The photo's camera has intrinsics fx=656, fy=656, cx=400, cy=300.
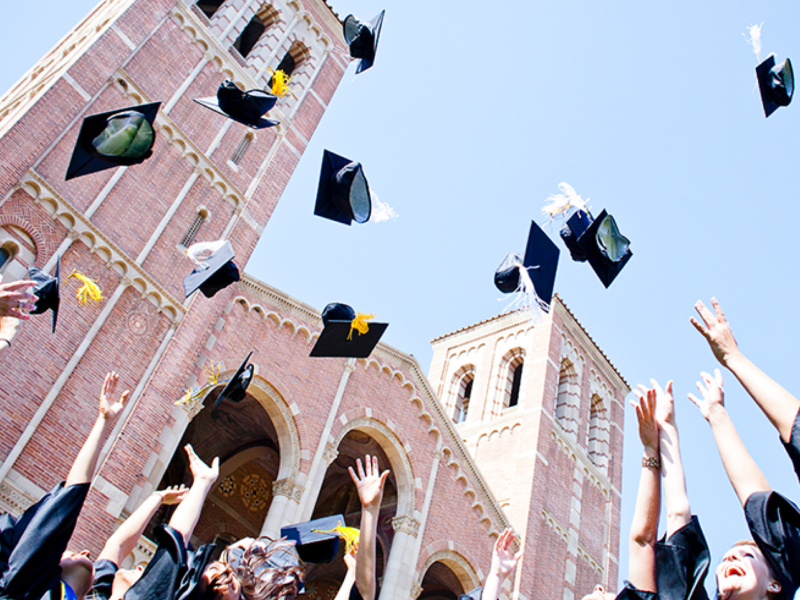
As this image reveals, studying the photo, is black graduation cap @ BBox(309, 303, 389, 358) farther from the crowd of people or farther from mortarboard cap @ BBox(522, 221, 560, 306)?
the crowd of people

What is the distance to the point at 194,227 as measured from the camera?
39.5ft

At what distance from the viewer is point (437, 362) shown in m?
23.9

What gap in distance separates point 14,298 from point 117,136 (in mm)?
4663

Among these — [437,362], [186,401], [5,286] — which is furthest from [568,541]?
[5,286]

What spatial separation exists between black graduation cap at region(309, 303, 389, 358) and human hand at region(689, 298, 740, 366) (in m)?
6.34

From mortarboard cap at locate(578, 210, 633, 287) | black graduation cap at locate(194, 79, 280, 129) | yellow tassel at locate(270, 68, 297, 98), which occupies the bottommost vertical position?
mortarboard cap at locate(578, 210, 633, 287)

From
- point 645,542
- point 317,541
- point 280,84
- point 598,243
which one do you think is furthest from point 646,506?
point 280,84

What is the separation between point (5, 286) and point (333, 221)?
5.25 metres

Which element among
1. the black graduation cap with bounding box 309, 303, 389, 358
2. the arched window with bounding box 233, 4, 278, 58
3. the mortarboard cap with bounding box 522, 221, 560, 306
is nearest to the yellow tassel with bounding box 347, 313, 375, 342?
the black graduation cap with bounding box 309, 303, 389, 358

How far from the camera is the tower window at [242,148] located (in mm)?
13516

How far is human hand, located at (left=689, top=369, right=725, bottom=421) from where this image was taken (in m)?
2.38

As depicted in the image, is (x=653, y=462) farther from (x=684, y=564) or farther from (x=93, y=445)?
(x=93, y=445)

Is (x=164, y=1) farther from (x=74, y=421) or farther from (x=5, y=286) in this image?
(x=5, y=286)

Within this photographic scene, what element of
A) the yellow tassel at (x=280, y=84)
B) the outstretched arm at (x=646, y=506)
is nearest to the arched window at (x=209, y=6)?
the yellow tassel at (x=280, y=84)
